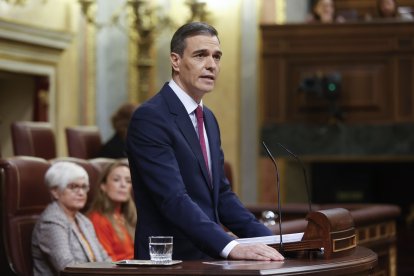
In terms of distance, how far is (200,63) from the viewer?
10.7 ft

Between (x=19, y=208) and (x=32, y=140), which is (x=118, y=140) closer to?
(x=32, y=140)

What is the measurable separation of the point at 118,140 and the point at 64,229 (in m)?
2.65

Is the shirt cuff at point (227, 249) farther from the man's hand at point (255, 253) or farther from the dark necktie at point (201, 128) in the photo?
the dark necktie at point (201, 128)

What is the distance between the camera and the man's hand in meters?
3.03

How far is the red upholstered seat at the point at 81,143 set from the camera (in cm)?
753

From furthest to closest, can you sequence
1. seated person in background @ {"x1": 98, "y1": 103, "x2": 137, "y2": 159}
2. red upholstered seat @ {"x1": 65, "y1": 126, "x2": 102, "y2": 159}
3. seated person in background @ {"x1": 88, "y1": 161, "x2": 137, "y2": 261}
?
red upholstered seat @ {"x1": 65, "y1": 126, "x2": 102, "y2": 159} < seated person in background @ {"x1": 98, "y1": 103, "x2": 137, "y2": 159} < seated person in background @ {"x1": 88, "y1": 161, "x2": 137, "y2": 261}

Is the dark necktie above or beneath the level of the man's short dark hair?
beneath

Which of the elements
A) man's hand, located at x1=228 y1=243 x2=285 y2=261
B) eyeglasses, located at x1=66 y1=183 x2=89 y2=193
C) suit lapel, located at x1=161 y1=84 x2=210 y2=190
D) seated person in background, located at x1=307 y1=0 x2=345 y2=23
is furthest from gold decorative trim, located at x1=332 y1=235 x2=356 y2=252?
seated person in background, located at x1=307 y1=0 x2=345 y2=23

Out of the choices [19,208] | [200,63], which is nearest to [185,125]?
[200,63]

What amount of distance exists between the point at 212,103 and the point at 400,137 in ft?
5.87

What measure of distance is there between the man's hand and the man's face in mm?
506

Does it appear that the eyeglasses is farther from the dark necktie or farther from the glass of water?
the glass of water

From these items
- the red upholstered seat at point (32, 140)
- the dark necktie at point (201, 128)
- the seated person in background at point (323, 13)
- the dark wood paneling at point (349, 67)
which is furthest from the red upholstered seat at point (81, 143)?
the dark necktie at point (201, 128)

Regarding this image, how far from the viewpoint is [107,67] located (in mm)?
10086
